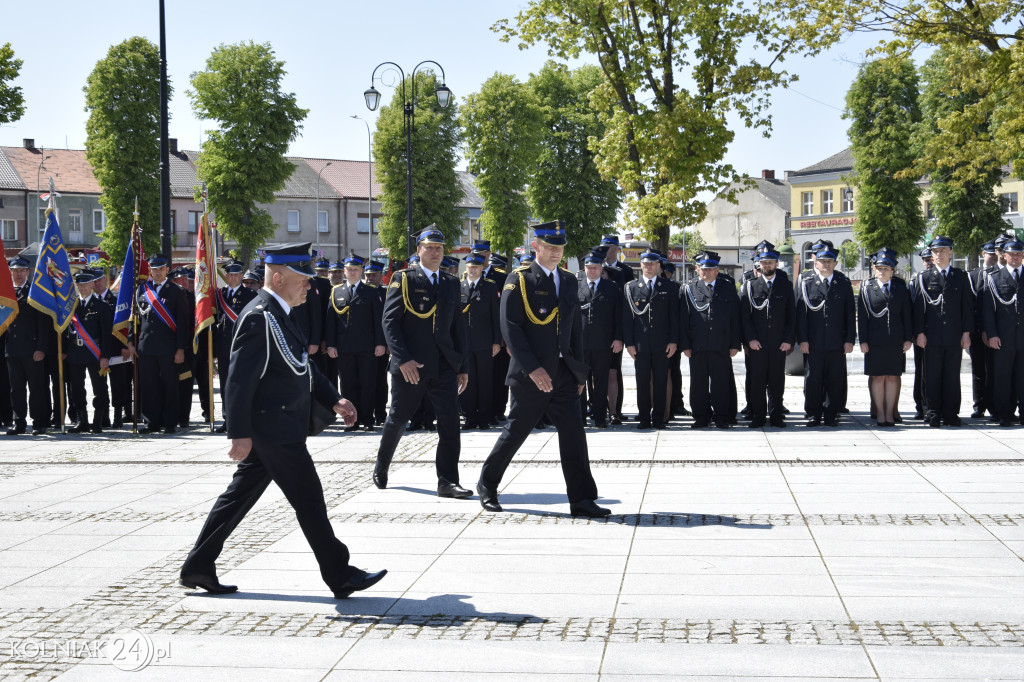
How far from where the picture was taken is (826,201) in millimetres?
79438

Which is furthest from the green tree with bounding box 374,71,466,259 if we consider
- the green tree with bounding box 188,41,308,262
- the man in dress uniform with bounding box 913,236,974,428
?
the man in dress uniform with bounding box 913,236,974,428

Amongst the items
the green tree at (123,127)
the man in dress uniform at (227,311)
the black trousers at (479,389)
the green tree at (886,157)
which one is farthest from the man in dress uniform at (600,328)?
the green tree at (123,127)

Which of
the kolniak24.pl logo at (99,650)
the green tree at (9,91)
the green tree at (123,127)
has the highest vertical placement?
the green tree at (123,127)

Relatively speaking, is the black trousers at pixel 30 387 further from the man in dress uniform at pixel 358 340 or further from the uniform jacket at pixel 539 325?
the uniform jacket at pixel 539 325

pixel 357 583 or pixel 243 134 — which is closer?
pixel 357 583

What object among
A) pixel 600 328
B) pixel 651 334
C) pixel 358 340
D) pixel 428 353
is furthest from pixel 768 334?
pixel 428 353

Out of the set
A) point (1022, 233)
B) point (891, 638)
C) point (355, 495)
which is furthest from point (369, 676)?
point (1022, 233)

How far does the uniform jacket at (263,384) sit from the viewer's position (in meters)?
5.54

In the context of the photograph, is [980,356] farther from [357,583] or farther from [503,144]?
[503,144]

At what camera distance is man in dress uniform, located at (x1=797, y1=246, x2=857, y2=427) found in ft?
42.5

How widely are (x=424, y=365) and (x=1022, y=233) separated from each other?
4084 centimetres

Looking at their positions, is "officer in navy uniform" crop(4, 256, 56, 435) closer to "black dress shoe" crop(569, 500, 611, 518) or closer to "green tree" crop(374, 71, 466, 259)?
"black dress shoe" crop(569, 500, 611, 518)

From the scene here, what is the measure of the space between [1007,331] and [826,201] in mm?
69506

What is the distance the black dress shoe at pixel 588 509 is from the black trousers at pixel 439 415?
128cm
